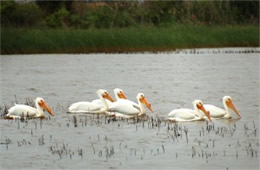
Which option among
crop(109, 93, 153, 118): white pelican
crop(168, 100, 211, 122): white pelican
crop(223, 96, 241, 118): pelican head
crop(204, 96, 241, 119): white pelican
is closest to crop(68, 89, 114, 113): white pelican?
crop(109, 93, 153, 118): white pelican

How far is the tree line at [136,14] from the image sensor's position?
36.0 metres

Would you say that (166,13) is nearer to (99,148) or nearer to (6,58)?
(6,58)

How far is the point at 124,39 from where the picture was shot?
3022 centimetres

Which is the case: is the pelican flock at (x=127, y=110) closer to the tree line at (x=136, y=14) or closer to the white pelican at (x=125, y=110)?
the white pelican at (x=125, y=110)

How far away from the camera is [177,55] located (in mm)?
30516

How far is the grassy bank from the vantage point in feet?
Answer: 97.2

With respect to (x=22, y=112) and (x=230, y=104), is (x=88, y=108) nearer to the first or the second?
(x=22, y=112)

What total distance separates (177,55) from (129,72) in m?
6.54

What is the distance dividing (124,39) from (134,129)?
18702 mm

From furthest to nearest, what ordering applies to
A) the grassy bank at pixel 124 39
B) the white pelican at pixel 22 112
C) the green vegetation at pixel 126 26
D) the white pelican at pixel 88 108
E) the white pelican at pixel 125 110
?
1. the green vegetation at pixel 126 26
2. the grassy bank at pixel 124 39
3. the white pelican at pixel 88 108
4. the white pelican at pixel 125 110
5. the white pelican at pixel 22 112

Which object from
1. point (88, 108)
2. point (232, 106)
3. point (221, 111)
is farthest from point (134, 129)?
point (232, 106)

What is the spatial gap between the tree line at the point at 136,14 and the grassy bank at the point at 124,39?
10.3 ft

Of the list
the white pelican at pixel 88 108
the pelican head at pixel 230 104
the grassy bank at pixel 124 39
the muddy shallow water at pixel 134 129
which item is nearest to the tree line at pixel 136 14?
the grassy bank at pixel 124 39

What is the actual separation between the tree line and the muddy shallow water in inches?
472
